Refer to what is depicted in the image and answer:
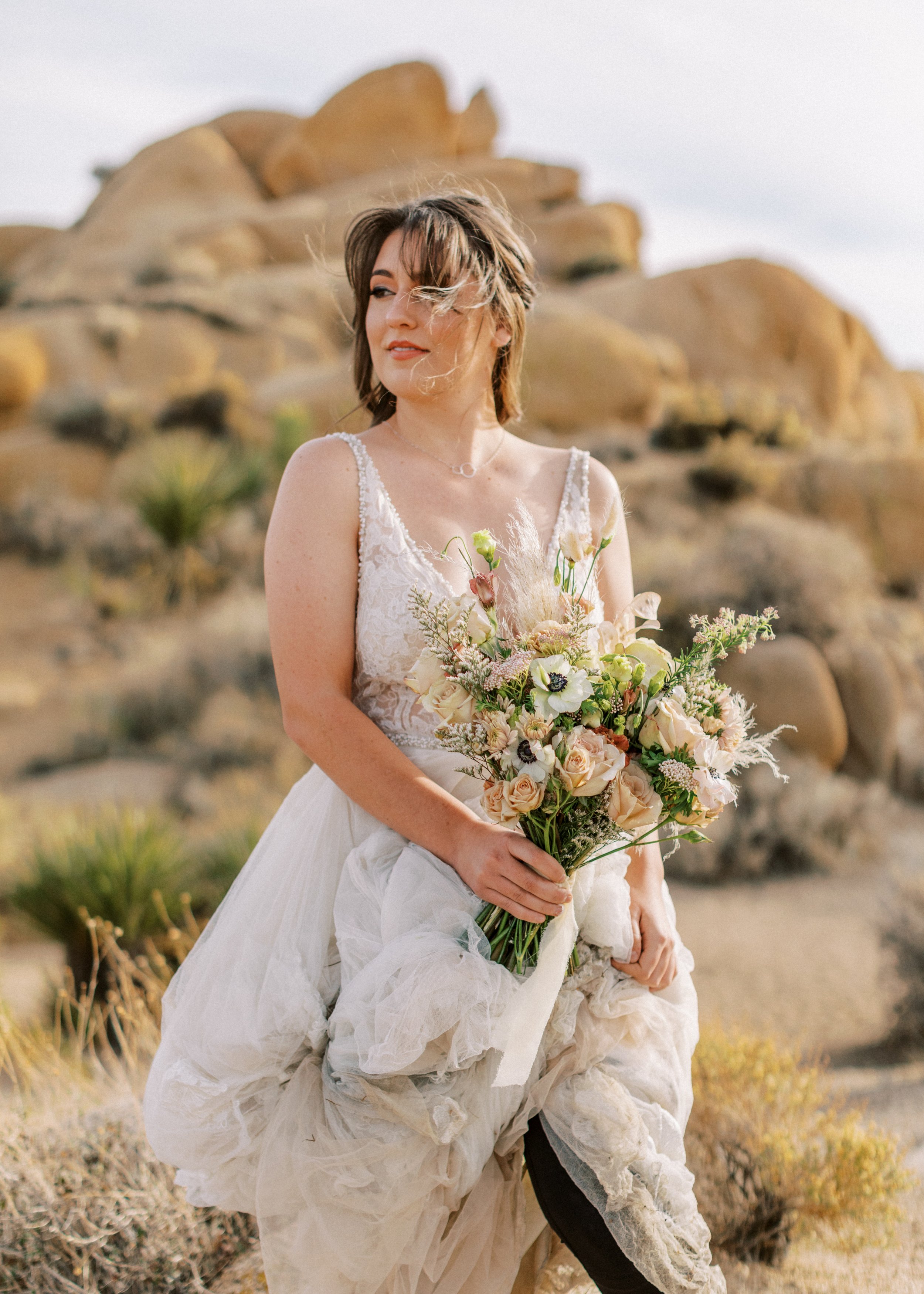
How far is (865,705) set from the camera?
866 centimetres

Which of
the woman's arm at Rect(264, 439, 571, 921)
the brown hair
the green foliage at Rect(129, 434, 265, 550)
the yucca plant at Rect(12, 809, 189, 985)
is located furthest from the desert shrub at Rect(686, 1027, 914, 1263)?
the green foliage at Rect(129, 434, 265, 550)

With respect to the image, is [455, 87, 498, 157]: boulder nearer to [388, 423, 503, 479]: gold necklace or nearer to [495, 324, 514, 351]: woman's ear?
[495, 324, 514, 351]: woman's ear

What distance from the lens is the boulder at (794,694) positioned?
813cm

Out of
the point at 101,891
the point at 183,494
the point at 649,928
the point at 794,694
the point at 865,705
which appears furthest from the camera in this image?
the point at 183,494

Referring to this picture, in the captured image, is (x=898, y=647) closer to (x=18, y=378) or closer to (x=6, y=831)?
(x=6, y=831)

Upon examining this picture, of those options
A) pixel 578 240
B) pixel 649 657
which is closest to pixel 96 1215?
pixel 649 657

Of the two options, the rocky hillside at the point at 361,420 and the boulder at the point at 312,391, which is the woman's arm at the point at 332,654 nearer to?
the rocky hillside at the point at 361,420

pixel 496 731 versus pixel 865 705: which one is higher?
pixel 496 731

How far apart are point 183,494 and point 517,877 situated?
36.5 ft

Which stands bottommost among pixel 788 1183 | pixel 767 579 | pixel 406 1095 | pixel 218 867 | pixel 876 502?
pixel 218 867

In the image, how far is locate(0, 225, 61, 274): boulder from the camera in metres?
30.0

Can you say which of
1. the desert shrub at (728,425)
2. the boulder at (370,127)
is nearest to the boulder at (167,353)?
the desert shrub at (728,425)

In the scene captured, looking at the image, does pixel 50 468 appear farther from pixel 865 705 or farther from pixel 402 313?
pixel 402 313

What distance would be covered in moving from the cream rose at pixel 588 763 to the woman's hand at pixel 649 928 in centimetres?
57
